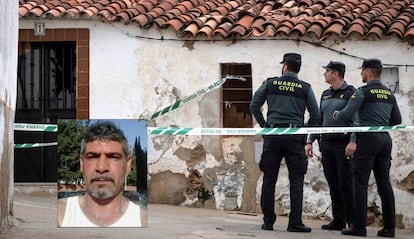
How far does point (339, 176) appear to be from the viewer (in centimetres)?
816

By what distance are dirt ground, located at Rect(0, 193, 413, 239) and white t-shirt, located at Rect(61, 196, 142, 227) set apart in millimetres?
681

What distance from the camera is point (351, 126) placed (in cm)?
808

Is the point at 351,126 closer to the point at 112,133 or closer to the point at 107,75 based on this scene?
the point at 112,133

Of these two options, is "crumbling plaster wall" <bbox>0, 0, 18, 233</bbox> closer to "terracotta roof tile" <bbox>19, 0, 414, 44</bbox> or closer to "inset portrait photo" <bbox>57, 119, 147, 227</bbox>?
"inset portrait photo" <bbox>57, 119, 147, 227</bbox>

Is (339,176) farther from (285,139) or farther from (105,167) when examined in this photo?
(105,167)

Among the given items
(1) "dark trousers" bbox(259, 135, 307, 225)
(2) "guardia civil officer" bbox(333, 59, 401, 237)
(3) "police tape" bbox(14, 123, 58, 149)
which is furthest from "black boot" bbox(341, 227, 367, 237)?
(3) "police tape" bbox(14, 123, 58, 149)

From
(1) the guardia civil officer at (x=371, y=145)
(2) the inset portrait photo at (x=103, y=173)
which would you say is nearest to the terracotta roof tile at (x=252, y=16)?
(1) the guardia civil officer at (x=371, y=145)

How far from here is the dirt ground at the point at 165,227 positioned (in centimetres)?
698

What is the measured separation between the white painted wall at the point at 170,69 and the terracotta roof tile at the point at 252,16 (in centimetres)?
18

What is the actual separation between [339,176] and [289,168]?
65 centimetres

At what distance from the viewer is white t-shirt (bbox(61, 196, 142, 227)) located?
6039 millimetres

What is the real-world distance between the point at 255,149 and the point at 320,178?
103 centimetres

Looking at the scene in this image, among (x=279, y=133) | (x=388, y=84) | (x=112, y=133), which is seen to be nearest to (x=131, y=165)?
(x=112, y=133)

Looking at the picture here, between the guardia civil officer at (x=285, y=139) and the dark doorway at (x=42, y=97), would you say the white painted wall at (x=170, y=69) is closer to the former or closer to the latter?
the dark doorway at (x=42, y=97)
